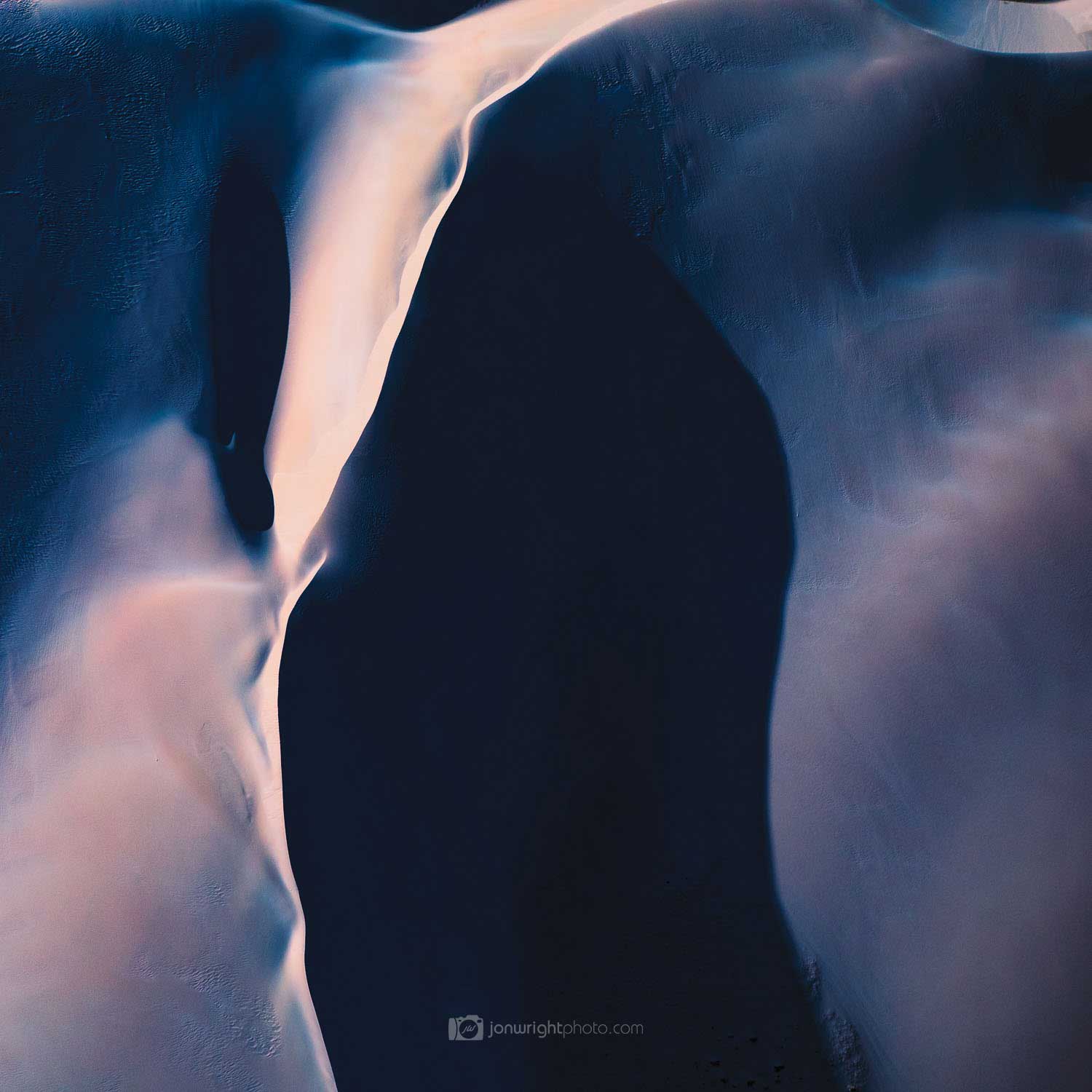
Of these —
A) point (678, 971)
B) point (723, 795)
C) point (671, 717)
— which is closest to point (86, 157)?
point (671, 717)

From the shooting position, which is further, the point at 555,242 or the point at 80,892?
the point at 555,242

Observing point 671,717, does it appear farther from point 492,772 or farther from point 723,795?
point 492,772

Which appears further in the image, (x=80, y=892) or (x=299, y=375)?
(x=299, y=375)

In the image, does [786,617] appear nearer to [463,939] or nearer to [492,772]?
[492,772]

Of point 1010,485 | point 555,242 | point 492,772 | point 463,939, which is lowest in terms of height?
point 463,939

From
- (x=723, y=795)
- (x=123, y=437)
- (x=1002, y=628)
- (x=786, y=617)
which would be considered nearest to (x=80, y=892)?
(x=123, y=437)

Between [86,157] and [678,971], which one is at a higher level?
[86,157]
